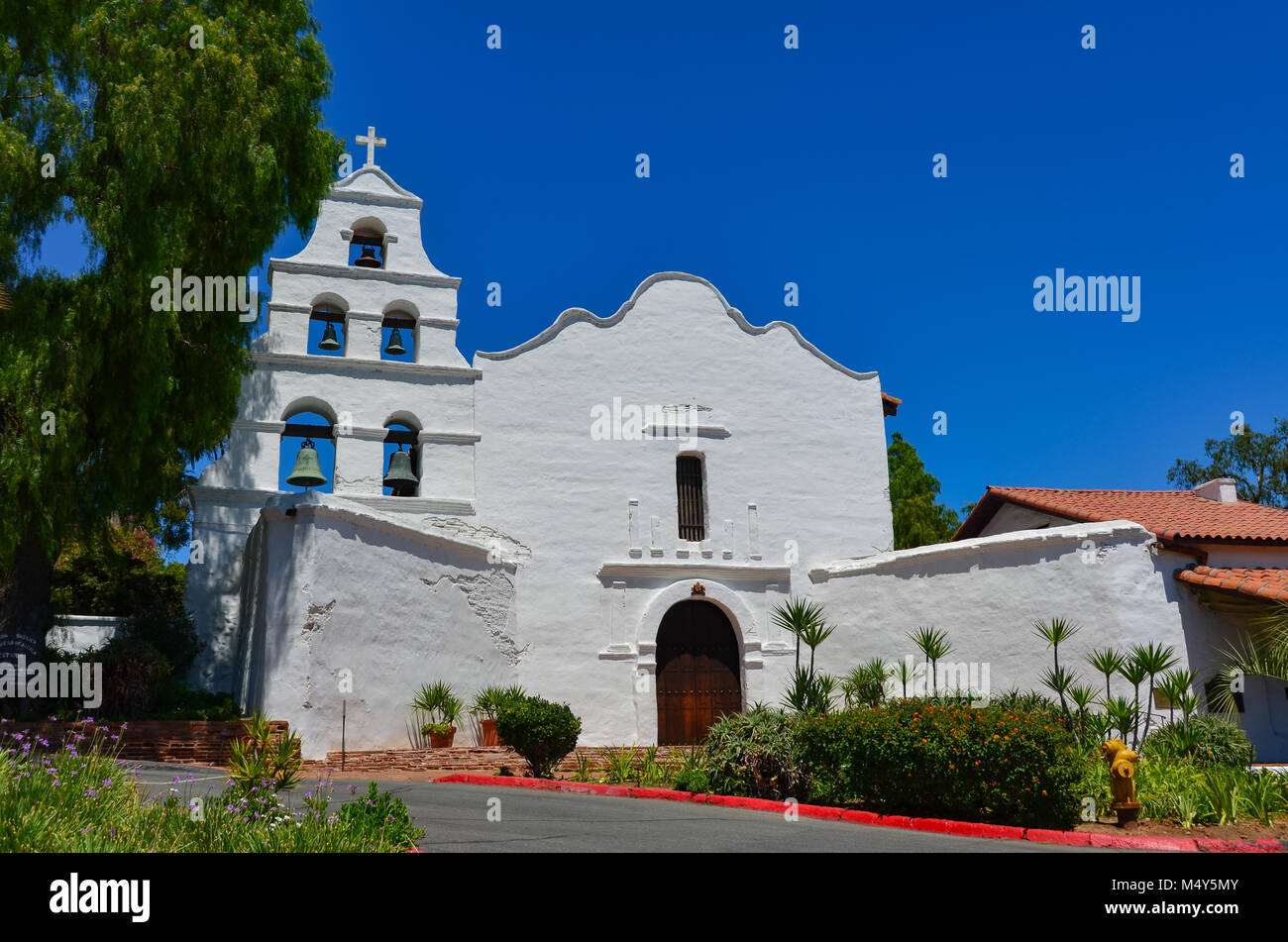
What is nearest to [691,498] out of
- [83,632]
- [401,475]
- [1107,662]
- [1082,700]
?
[401,475]

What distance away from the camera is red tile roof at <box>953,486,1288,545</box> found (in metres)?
17.5

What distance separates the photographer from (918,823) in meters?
10.2

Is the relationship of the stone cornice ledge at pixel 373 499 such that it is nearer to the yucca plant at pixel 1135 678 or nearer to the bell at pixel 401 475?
the bell at pixel 401 475

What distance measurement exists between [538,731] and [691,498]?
28.5 ft

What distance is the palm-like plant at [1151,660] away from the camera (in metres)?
15.0

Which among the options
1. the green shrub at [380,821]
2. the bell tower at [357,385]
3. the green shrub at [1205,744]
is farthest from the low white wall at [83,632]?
the green shrub at [1205,744]

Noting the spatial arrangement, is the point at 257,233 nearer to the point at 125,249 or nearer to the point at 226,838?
the point at 125,249

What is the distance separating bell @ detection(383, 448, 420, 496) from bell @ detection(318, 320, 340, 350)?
245 centimetres

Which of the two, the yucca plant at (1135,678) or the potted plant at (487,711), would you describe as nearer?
the yucca plant at (1135,678)

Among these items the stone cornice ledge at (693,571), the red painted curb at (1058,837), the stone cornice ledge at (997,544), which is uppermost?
the stone cornice ledge at (997,544)

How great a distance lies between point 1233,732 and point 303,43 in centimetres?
1870

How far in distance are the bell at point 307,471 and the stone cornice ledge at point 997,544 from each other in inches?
424

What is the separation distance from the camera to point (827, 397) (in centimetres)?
2320

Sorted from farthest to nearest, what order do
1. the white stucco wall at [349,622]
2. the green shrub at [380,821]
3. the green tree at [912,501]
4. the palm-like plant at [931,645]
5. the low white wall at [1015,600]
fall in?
the green tree at [912,501], the palm-like plant at [931,645], the low white wall at [1015,600], the white stucco wall at [349,622], the green shrub at [380,821]
